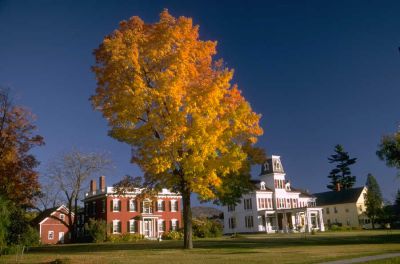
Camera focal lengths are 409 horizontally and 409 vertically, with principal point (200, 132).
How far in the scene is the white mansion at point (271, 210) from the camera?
64062 mm

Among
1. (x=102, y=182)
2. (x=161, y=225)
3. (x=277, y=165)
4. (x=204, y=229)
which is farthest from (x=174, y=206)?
(x=277, y=165)

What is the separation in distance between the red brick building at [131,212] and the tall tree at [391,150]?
2872cm

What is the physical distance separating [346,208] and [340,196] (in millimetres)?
3374

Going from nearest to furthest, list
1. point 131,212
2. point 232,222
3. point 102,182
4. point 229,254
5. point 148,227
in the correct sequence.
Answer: point 229,254
point 131,212
point 148,227
point 102,182
point 232,222

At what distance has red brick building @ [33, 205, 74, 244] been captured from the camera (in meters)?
60.8

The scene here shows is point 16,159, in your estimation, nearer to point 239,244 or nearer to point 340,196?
point 239,244

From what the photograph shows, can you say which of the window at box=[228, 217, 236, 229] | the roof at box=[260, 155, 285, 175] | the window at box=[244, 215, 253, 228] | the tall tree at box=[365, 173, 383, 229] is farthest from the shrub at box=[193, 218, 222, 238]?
the tall tree at box=[365, 173, 383, 229]

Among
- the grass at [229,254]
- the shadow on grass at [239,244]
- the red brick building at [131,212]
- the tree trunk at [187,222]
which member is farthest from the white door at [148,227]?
the tree trunk at [187,222]

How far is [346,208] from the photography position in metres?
78.3

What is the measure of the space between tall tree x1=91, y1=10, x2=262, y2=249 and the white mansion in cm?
4169

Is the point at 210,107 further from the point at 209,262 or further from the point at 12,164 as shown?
the point at 12,164

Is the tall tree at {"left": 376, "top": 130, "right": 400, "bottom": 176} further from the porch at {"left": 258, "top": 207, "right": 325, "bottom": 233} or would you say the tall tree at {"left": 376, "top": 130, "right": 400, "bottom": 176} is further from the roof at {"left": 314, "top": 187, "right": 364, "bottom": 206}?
the roof at {"left": 314, "top": 187, "right": 364, "bottom": 206}

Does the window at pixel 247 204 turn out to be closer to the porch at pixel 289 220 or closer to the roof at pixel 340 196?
the porch at pixel 289 220

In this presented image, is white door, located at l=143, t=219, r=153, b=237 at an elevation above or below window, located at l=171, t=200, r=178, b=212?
below
